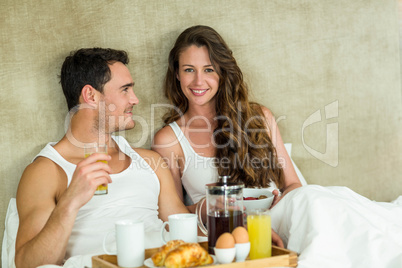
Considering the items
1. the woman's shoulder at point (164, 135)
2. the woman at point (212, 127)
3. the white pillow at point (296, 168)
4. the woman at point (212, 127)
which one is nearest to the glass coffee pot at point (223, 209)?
the woman at point (212, 127)

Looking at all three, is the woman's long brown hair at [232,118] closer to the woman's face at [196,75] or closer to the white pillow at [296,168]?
the woman's face at [196,75]

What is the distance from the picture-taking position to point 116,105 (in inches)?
86.0

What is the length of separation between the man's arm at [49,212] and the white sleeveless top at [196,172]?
786 millimetres

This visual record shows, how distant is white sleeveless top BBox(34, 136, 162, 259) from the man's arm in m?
0.17

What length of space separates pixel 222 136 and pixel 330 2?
1152 mm

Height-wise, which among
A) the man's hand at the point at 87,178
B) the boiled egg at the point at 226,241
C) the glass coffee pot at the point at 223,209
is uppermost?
the man's hand at the point at 87,178

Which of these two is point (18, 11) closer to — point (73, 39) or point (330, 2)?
point (73, 39)

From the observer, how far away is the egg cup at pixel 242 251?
1.38 meters

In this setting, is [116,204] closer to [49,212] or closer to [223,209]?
[49,212]

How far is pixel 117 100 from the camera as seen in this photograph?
2.19 metres

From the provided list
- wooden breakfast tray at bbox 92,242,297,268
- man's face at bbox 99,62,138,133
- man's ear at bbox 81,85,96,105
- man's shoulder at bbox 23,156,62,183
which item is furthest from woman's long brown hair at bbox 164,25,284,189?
wooden breakfast tray at bbox 92,242,297,268

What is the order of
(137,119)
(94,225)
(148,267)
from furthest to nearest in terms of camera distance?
(137,119) → (94,225) → (148,267)

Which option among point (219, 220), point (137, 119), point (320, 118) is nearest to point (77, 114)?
point (137, 119)

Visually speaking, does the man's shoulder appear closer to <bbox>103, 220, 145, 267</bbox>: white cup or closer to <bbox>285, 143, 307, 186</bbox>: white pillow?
<bbox>103, 220, 145, 267</bbox>: white cup
